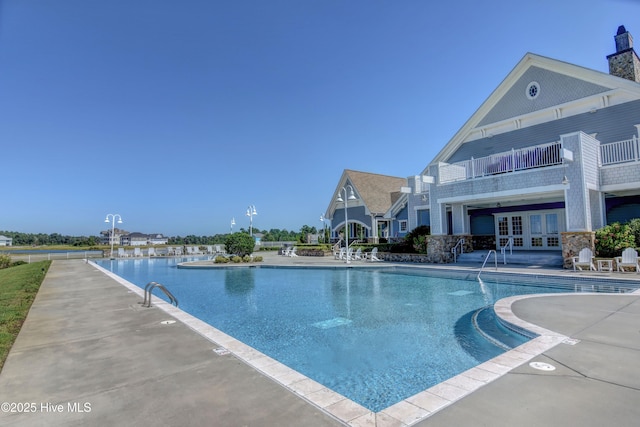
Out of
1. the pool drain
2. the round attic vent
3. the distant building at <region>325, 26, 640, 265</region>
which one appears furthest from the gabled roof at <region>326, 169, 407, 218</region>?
the pool drain

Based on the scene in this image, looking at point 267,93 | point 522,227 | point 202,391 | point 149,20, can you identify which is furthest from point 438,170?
point 202,391

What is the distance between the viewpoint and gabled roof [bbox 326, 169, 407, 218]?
92.6 feet

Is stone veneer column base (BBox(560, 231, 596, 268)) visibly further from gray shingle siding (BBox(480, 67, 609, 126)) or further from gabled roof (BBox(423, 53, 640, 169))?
gray shingle siding (BBox(480, 67, 609, 126))

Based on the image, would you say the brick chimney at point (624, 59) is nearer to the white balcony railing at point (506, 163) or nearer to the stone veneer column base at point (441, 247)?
the white balcony railing at point (506, 163)

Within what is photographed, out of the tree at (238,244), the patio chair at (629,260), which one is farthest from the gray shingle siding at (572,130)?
the tree at (238,244)

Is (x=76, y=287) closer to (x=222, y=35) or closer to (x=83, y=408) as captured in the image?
(x=83, y=408)

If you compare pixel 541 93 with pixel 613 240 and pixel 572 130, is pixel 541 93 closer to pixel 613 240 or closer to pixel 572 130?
pixel 572 130

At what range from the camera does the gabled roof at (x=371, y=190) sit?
2823 centimetres

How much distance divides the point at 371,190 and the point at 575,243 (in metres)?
19.1

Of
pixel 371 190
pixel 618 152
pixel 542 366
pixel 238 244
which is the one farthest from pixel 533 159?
pixel 371 190

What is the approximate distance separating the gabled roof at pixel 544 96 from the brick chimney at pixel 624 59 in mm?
2347

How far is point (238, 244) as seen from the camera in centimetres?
1933

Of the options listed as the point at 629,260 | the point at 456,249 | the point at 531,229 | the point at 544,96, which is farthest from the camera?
the point at 531,229

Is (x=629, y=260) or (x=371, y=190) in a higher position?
(x=371, y=190)
